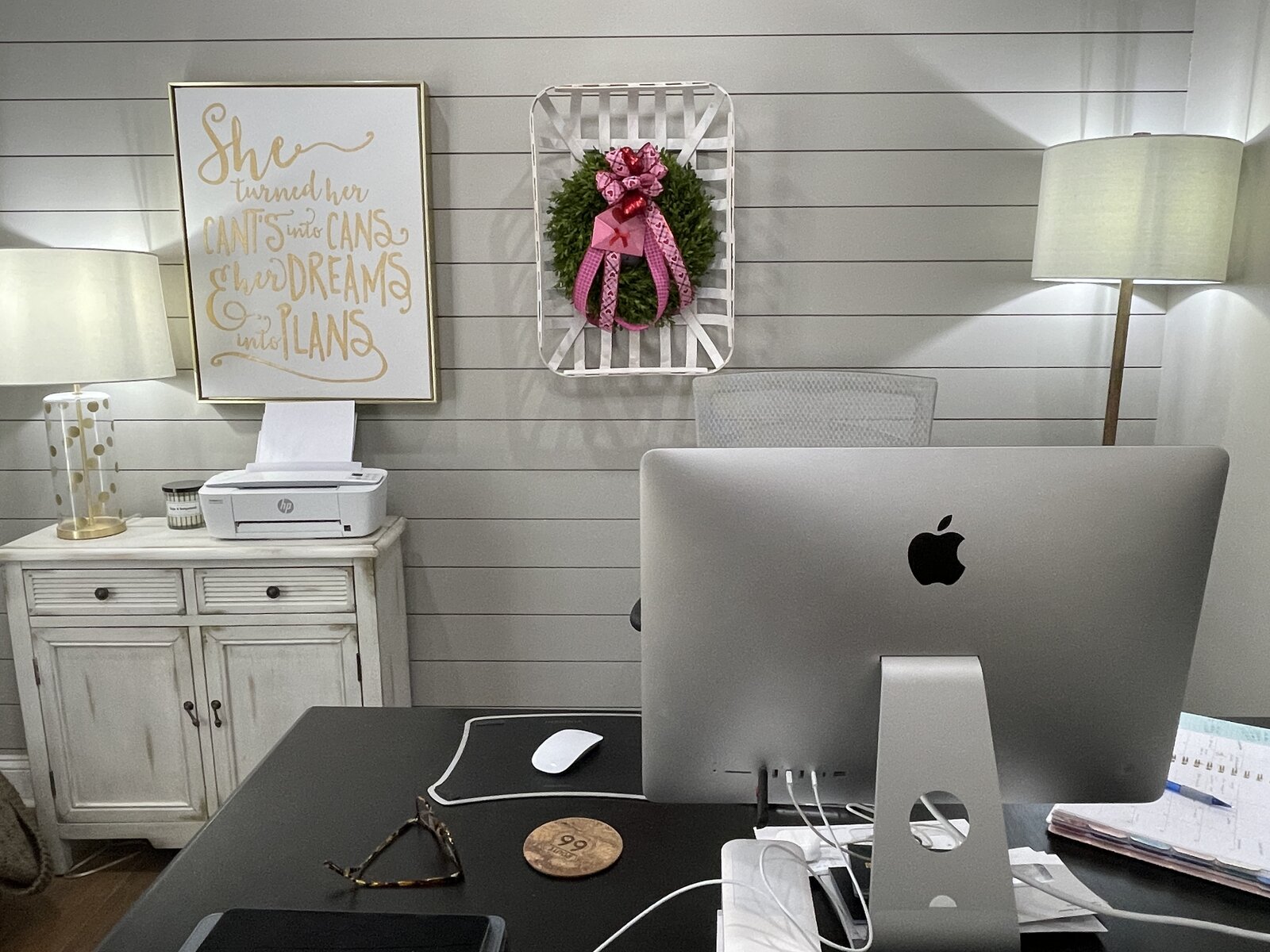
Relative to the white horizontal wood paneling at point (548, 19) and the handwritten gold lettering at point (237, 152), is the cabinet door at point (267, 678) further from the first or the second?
the white horizontal wood paneling at point (548, 19)

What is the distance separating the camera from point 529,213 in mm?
2396

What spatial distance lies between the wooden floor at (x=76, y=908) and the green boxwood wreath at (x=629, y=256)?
1.81 metres

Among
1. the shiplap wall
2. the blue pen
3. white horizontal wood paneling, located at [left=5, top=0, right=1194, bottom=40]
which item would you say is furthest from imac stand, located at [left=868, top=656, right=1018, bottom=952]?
white horizontal wood paneling, located at [left=5, top=0, right=1194, bottom=40]

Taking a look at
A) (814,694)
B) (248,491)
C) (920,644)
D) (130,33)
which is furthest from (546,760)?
(130,33)

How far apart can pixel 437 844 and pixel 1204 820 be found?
89 centimetres

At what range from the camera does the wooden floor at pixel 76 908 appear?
1987 millimetres

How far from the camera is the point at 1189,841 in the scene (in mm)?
994

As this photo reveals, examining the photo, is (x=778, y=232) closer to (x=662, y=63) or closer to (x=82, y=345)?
(x=662, y=63)

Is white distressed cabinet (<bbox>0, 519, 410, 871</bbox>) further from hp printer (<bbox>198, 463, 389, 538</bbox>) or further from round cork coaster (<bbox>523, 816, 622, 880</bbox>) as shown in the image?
round cork coaster (<bbox>523, 816, 622, 880</bbox>)

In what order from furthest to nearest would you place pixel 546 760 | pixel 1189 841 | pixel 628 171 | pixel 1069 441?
pixel 1069 441
pixel 628 171
pixel 546 760
pixel 1189 841

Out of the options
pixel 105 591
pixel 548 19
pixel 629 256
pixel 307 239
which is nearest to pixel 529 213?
pixel 629 256

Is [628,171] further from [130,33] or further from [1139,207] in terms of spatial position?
[130,33]

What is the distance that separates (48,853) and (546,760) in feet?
5.42

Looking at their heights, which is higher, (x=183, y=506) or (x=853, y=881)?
(x=183, y=506)
